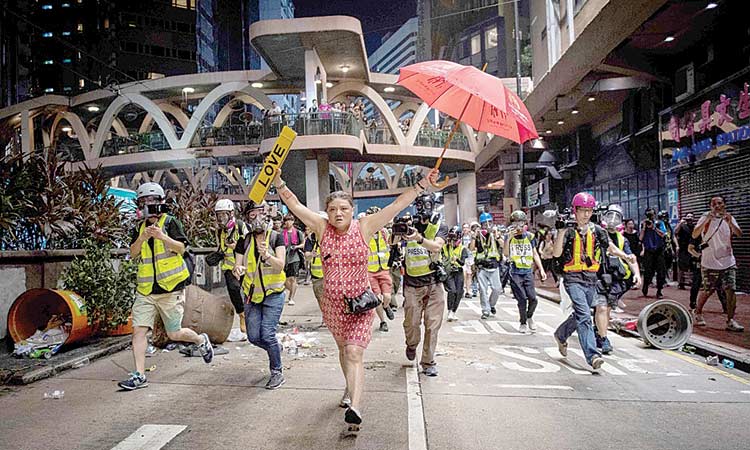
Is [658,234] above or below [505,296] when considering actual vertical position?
above

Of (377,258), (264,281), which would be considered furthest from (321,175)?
(264,281)

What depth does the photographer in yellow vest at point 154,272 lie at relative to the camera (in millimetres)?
5691

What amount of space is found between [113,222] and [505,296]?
10114 mm

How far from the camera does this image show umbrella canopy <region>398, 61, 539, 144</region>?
16.3ft

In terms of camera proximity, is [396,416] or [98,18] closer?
[396,416]

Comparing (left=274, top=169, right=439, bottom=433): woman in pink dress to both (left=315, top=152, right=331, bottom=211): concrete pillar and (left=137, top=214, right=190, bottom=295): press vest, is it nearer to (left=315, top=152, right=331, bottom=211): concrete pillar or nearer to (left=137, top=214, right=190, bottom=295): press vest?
(left=137, top=214, right=190, bottom=295): press vest

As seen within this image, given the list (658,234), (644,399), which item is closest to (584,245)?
(644,399)

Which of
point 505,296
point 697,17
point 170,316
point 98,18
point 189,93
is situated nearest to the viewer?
point 170,316

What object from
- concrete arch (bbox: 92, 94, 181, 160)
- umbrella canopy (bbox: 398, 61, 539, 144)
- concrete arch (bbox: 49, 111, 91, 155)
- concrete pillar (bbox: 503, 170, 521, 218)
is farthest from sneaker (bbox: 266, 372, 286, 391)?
concrete arch (bbox: 49, 111, 91, 155)

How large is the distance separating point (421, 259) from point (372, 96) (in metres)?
28.4

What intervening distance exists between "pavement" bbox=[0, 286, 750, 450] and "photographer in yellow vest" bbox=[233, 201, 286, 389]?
391 millimetres

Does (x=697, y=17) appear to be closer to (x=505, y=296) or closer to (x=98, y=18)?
(x=505, y=296)

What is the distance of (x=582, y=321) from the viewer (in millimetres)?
6457

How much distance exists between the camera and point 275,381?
18.8ft
